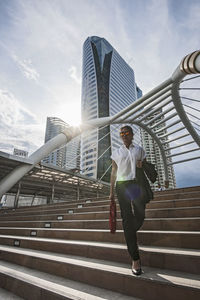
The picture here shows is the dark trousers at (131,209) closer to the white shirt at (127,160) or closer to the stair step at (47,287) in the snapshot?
the white shirt at (127,160)

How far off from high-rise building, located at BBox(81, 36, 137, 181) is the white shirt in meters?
65.1

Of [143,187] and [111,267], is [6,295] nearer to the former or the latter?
[111,267]

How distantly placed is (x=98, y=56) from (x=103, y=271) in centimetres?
9953

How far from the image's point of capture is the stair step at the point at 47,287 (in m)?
1.36

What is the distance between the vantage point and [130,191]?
1.76 metres

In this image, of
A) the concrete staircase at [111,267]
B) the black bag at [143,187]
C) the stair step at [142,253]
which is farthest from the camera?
the black bag at [143,187]

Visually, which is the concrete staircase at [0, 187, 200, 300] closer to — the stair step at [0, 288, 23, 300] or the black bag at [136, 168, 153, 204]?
the stair step at [0, 288, 23, 300]

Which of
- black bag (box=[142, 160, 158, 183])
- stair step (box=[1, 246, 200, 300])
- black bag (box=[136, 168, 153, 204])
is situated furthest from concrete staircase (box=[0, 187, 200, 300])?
black bag (box=[142, 160, 158, 183])

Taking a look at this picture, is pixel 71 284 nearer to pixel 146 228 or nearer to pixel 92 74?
pixel 146 228

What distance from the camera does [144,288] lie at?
1336 mm

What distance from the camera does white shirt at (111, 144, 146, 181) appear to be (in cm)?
186

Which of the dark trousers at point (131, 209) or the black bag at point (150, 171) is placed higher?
the black bag at point (150, 171)

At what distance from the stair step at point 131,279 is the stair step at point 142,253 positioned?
0.08 m

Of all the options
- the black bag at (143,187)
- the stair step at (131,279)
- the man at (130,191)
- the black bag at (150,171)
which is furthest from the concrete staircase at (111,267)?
the black bag at (150,171)
